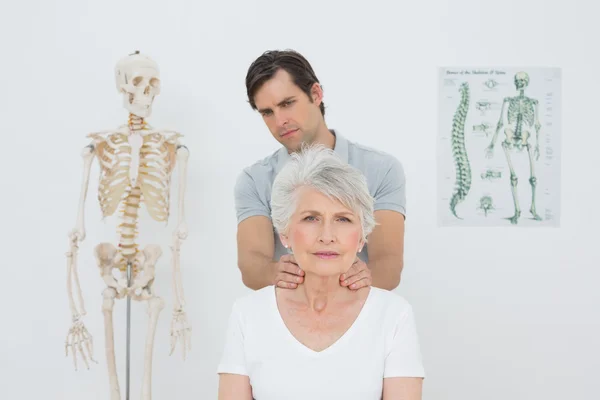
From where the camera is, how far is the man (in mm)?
2463

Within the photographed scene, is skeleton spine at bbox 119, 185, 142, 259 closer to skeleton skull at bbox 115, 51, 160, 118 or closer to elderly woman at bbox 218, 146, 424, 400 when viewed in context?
skeleton skull at bbox 115, 51, 160, 118

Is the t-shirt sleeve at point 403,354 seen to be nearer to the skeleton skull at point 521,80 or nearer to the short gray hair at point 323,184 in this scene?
the short gray hair at point 323,184

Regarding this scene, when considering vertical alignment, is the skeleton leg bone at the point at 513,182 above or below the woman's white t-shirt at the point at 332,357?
above

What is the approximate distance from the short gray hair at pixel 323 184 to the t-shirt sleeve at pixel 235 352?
0.25m

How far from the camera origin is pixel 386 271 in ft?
8.00

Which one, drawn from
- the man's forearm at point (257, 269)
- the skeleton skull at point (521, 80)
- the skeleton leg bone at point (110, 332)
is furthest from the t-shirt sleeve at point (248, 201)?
the skeleton skull at point (521, 80)

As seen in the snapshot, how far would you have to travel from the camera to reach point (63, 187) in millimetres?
3787

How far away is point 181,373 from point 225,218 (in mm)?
751

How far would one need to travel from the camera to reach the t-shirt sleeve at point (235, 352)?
6.31ft

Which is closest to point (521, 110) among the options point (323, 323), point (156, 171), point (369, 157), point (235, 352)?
point (369, 157)

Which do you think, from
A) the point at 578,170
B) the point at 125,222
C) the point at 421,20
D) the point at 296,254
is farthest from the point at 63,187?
the point at 578,170

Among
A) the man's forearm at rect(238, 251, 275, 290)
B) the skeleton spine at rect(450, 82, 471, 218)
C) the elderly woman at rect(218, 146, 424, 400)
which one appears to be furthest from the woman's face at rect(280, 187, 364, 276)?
the skeleton spine at rect(450, 82, 471, 218)

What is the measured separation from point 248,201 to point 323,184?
0.71 metres

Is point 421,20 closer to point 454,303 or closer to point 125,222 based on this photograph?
point 454,303
